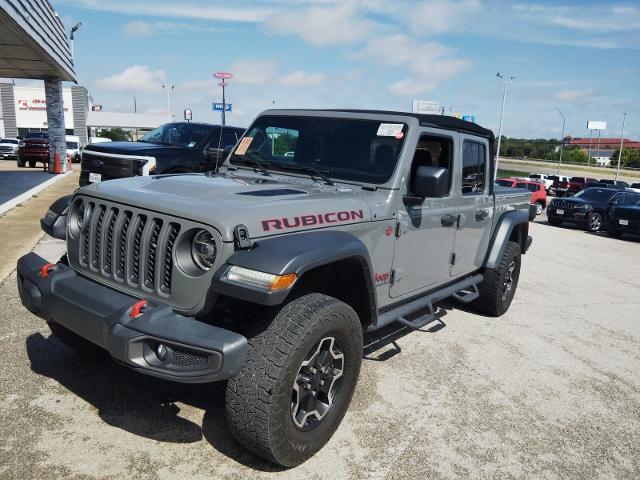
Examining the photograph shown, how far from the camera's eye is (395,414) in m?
3.47

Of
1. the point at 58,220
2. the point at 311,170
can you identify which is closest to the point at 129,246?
the point at 58,220

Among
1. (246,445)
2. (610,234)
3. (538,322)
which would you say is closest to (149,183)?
(246,445)

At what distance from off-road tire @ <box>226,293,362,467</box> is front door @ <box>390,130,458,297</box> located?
982mm

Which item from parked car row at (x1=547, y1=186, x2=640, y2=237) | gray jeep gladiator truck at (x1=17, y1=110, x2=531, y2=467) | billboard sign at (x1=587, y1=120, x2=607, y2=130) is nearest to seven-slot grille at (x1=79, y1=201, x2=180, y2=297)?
gray jeep gladiator truck at (x1=17, y1=110, x2=531, y2=467)

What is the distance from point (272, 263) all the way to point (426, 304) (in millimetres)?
1949

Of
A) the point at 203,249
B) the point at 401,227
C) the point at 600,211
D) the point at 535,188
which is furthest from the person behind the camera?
the point at 535,188

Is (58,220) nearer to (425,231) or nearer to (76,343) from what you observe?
(76,343)

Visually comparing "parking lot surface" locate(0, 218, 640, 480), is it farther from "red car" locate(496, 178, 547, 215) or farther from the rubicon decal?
"red car" locate(496, 178, 547, 215)

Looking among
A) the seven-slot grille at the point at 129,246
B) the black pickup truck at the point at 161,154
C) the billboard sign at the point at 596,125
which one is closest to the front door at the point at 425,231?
the seven-slot grille at the point at 129,246

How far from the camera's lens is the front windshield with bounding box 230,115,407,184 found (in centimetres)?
370

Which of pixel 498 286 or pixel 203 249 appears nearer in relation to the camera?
pixel 203 249

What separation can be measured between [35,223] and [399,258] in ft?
25.9

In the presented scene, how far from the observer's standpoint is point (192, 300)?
262 cm

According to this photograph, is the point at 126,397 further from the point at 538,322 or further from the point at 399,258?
the point at 538,322
